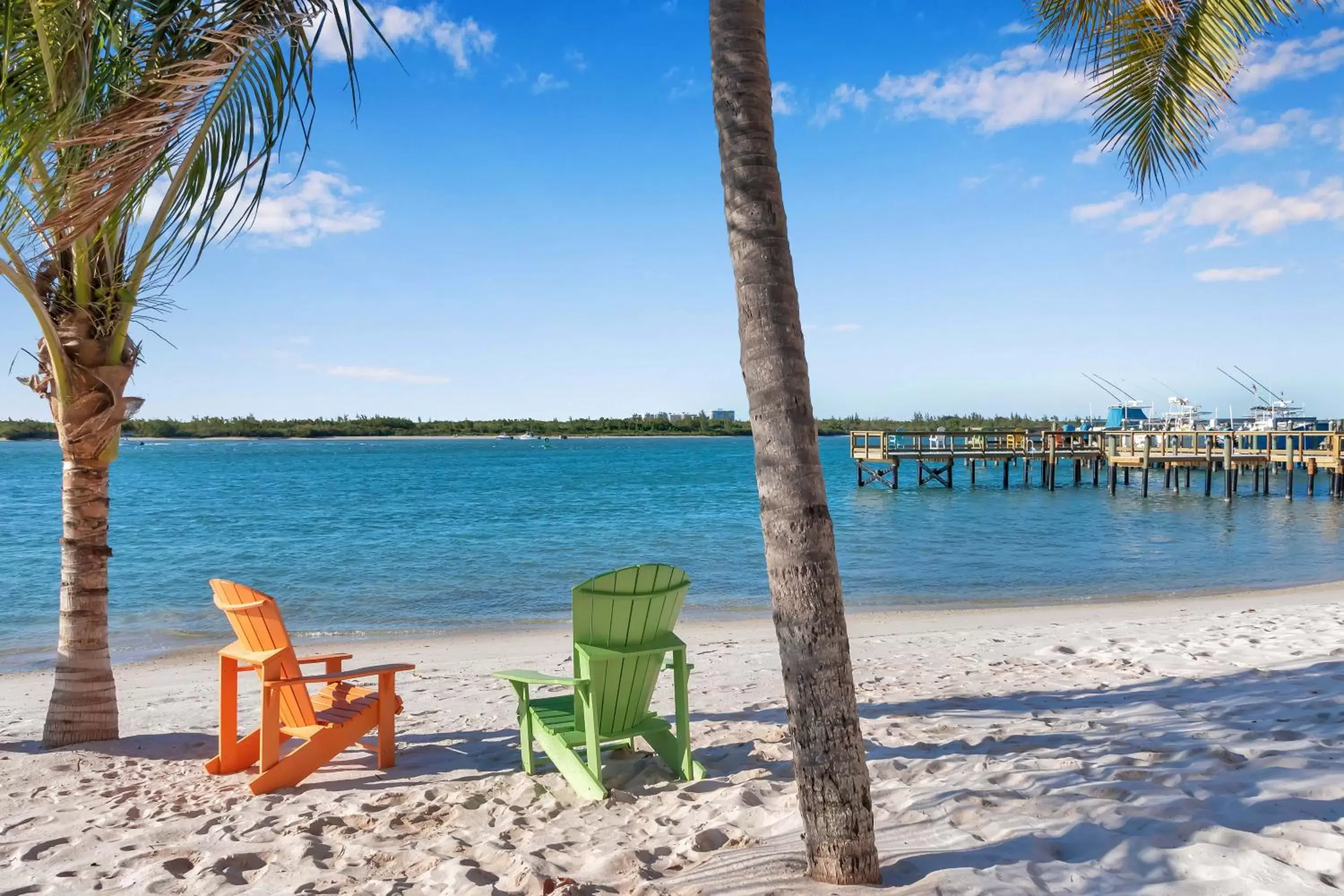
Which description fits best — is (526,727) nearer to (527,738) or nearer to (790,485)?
(527,738)

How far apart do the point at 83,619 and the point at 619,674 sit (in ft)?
9.79

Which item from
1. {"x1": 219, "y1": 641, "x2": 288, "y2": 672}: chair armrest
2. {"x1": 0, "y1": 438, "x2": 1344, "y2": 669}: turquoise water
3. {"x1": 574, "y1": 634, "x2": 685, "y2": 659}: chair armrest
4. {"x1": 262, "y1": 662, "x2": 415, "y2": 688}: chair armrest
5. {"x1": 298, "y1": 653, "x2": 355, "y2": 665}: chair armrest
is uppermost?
{"x1": 574, "y1": 634, "x2": 685, "y2": 659}: chair armrest

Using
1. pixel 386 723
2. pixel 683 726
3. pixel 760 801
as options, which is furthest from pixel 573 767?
pixel 386 723

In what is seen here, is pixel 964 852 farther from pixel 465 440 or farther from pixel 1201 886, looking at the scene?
pixel 465 440

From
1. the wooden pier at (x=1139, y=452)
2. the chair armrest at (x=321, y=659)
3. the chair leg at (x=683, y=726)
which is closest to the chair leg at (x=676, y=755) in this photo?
the chair leg at (x=683, y=726)

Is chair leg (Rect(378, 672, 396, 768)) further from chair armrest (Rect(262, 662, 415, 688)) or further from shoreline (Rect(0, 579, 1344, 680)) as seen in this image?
shoreline (Rect(0, 579, 1344, 680))

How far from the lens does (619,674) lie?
150 inches

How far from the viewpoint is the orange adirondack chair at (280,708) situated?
4012 mm

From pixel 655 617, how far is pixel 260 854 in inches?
68.6

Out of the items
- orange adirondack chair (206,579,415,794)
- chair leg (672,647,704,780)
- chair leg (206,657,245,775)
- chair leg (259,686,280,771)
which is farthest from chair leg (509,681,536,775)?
chair leg (206,657,245,775)

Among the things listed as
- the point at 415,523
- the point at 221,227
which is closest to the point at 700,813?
the point at 221,227

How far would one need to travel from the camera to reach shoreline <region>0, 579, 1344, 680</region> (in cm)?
979

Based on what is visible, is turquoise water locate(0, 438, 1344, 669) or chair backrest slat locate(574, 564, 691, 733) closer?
chair backrest slat locate(574, 564, 691, 733)

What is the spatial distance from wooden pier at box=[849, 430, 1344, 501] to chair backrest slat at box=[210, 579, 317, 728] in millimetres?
32139
